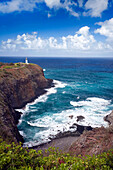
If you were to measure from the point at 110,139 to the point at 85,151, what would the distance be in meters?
4.07

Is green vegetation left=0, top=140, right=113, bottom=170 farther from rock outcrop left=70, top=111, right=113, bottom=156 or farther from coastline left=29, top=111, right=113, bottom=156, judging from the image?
rock outcrop left=70, top=111, right=113, bottom=156

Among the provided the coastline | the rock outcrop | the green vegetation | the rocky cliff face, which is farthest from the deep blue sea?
the green vegetation

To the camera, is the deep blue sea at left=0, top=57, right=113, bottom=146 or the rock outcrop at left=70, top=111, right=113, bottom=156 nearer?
the rock outcrop at left=70, top=111, right=113, bottom=156

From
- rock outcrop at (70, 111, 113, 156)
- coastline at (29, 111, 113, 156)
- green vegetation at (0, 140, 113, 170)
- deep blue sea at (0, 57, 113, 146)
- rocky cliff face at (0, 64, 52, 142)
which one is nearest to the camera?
green vegetation at (0, 140, 113, 170)

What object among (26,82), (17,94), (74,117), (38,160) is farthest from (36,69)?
(38,160)

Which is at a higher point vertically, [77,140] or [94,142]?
[94,142]

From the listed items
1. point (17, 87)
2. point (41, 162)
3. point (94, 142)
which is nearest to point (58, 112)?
point (17, 87)

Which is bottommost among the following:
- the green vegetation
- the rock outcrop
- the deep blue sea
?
the deep blue sea

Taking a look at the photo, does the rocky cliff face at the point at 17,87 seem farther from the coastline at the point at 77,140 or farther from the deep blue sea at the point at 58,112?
the coastline at the point at 77,140

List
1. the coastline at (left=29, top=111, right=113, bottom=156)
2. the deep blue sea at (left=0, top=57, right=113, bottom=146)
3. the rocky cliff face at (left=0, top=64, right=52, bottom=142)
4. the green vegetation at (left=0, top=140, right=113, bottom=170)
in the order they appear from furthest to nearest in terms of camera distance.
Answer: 1. the rocky cliff face at (left=0, top=64, right=52, bottom=142)
2. the deep blue sea at (left=0, top=57, right=113, bottom=146)
3. the coastline at (left=29, top=111, right=113, bottom=156)
4. the green vegetation at (left=0, top=140, right=113, bottom=170)

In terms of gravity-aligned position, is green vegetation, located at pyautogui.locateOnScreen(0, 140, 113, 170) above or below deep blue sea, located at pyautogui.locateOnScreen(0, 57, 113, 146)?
above

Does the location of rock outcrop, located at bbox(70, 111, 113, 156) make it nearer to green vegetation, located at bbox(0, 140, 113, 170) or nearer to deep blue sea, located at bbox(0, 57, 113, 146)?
green vegetation, located at bbox(0, 140, 113, 170)

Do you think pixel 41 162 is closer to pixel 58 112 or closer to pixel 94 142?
pixel 94 142

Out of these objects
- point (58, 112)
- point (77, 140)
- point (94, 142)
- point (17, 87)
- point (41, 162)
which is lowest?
point (58, 112)
